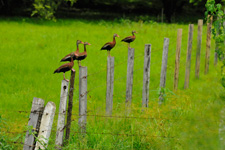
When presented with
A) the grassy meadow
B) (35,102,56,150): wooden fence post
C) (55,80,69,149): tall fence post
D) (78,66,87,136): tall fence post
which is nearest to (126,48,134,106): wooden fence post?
the grassy meadow

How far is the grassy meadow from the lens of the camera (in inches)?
215

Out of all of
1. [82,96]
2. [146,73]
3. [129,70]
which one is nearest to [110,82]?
[129,70]

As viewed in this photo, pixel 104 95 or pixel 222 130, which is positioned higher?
pixel 104 95

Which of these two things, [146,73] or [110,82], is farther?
[146,73]

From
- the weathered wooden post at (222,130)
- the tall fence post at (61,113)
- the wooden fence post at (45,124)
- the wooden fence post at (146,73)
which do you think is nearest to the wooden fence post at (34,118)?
the wooden fence post at (45,124)

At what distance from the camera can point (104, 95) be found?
9219 mm

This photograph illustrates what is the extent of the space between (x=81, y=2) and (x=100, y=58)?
23010mm

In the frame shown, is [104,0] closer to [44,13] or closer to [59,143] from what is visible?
[44,13]

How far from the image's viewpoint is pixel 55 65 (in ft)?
39.5

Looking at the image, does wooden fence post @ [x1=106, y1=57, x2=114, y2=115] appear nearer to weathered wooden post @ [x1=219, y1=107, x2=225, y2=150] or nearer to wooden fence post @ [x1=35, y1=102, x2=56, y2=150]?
wooden fence post @ [x1=35, y1=102, x2=56, y2=150]

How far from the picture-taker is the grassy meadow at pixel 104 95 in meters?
5.47

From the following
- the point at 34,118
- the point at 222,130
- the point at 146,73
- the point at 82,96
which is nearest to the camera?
the point at 222,130

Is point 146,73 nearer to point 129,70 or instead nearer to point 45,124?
point 129,70

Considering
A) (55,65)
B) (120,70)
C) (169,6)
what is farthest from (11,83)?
(169,6)
